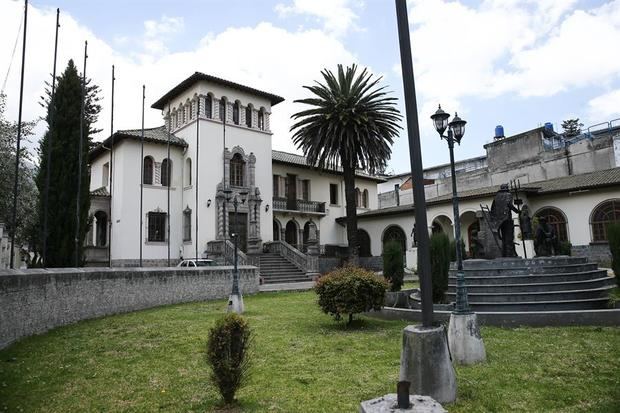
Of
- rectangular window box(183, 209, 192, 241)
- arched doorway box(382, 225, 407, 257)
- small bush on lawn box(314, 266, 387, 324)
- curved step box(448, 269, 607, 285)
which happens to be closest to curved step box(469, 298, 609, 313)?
curved step box(448, 269, 607, 285)

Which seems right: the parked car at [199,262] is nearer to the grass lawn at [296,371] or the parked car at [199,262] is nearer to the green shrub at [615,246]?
the grass lawn at [296,371]

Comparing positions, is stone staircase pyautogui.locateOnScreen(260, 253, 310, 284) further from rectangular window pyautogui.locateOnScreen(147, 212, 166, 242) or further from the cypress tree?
the cypress tree

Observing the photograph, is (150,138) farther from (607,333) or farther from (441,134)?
(607,333)

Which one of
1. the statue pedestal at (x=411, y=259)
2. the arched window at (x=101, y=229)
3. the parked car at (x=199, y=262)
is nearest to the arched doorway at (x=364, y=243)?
the statue pedestal at (x=411, y=259)

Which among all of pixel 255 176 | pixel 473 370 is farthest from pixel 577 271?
pixel 255 176

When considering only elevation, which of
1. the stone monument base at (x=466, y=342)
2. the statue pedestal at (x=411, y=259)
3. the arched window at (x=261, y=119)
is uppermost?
the arched window at (x=261, y=119)

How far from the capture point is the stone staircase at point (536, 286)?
10.7m

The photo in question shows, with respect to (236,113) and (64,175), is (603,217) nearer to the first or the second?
(236,113)

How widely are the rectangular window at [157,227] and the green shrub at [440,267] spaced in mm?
20339

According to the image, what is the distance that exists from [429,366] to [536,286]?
7.61 m

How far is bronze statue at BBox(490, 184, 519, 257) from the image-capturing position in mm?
13695

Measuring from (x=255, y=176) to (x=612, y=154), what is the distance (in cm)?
2534

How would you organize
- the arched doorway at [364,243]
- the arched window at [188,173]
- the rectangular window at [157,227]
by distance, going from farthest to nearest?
1. the arched doorway at [364,243]
2. the arched window at [188,173]
3. the rectangular window at [157,227]

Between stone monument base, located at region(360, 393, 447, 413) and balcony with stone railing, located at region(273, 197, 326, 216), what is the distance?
3021 centimetres
